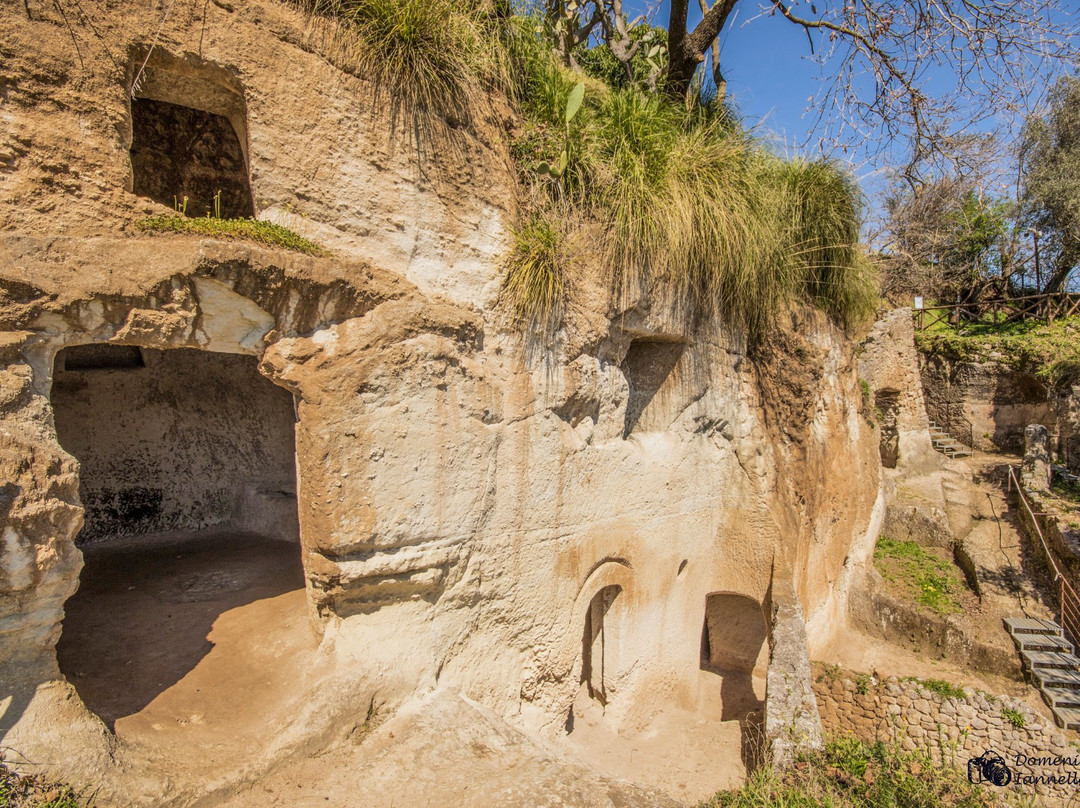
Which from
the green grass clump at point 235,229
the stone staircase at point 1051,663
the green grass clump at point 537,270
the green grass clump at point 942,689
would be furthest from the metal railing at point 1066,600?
the green grass clump at point 235,229

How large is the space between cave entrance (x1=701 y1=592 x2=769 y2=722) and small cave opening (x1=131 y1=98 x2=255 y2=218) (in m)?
7.18

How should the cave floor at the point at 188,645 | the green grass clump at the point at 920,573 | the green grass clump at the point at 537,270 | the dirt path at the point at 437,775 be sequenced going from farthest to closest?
the green grass clump at the point at 920,573, the green grass clump at the point at 537,270, the cave floor at the point at 188,645, the dirt path at the point at 437,775

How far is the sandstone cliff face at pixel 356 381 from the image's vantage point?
265 cm

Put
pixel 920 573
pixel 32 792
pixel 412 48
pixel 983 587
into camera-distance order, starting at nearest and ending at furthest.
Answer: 1. pixel 32 792
2. pixel 412 48
3. pixel 983 587
4. pixel 920 573

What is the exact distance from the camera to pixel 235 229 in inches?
126

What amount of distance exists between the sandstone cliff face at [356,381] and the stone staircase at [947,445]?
11.5 m

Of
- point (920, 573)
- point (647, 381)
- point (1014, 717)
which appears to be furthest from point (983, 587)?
point (647, 381)

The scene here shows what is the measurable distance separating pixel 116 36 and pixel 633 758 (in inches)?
276

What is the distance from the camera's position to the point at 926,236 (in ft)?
54.4

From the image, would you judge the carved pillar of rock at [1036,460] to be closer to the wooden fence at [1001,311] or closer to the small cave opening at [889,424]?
the small cave opening at [889,424]

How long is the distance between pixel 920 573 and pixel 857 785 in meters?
7.45

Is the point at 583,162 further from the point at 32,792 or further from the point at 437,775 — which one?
the point at 32,792

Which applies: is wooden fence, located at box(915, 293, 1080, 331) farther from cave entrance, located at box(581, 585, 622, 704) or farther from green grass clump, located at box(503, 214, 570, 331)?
green grass clump, located at box(503, 214, 570, 331)

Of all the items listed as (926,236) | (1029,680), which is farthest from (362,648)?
(926,236)
